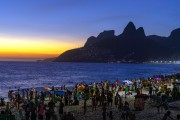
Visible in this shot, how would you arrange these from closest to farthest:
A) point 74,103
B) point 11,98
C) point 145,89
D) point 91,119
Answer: point 91,119, point 74,103, point 11,98, point 145,89

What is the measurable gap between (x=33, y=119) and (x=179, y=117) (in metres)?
10.5

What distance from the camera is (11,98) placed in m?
38.6

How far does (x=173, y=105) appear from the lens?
2852cm

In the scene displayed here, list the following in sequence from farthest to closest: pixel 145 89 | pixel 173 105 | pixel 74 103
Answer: pixel 145 89 < pixel 74 103 < pixel 173 105

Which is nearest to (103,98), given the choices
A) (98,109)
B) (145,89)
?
(98,109)

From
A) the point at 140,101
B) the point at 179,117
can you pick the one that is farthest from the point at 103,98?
the point at 179,117

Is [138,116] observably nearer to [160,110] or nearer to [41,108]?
[160,110]

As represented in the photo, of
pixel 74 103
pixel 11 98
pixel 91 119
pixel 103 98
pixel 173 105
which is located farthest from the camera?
pixel 11 98

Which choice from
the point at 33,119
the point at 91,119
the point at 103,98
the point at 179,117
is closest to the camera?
the point at 179,117

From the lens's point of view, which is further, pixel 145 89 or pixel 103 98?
pixel 145 89

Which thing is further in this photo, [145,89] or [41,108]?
[145,89]

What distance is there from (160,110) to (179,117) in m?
6.67

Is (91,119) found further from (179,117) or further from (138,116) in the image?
(179,117)

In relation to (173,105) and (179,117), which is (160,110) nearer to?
(173,105)
